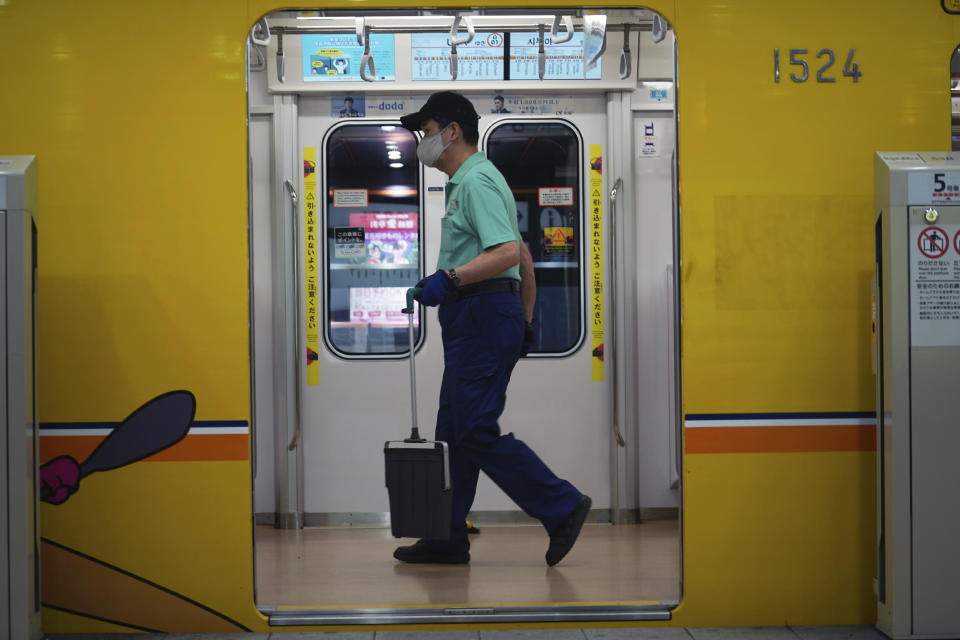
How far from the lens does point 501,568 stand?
13.1ft

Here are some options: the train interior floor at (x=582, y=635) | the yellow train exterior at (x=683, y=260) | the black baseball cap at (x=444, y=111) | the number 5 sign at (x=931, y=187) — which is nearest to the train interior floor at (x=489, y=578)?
the train interior floor at (x=582, y=635)

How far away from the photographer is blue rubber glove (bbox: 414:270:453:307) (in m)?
3.41

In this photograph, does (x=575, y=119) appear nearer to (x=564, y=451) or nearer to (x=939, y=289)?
(x=564, y=451)

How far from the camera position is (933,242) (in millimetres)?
2926

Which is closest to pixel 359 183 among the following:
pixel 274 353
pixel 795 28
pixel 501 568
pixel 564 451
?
pixel 274 353

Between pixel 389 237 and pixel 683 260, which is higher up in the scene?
pixel 389 237

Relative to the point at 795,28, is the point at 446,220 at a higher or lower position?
lower

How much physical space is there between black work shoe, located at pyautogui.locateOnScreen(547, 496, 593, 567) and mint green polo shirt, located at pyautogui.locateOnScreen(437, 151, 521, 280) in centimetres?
94

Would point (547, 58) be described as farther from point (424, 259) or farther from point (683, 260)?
point (683, 260)

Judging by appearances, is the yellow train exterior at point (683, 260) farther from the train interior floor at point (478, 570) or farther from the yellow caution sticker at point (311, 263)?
the yellow caution sticker at point (311, 263)

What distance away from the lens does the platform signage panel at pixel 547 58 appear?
4.86 m

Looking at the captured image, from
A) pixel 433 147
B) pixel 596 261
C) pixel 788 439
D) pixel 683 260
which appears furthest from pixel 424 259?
pixel 788 439

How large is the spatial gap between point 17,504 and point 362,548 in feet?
6.16

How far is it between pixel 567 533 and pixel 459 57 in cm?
241
